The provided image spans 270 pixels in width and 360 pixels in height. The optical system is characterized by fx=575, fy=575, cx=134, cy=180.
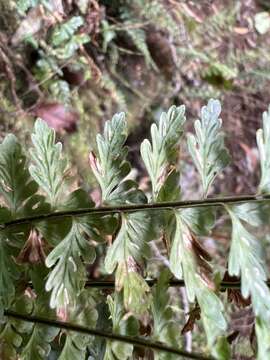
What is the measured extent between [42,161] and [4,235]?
0.13 meters

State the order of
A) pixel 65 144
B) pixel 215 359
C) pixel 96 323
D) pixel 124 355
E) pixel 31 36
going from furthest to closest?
pixel 65 144 → pixel 31 36 → pixel 96 323 → pixel 124 355 → pixel 215 359

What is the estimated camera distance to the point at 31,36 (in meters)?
1.67

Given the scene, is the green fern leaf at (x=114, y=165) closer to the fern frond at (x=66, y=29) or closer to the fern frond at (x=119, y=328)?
the fern frond at (x=119, y=328)

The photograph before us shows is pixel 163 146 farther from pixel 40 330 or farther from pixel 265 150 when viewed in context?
pixel 40 330

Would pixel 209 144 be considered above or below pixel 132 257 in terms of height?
above

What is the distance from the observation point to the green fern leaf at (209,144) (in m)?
0.82

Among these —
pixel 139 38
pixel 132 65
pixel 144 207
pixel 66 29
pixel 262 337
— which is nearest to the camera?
pixel 262 337

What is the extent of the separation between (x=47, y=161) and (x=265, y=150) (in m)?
0.32

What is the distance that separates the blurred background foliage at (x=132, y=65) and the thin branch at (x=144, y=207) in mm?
537

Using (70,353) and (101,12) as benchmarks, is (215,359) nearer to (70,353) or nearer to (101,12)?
(70,353)

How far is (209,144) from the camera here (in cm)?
83

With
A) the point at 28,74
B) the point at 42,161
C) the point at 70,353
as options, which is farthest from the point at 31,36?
the point at 70,353

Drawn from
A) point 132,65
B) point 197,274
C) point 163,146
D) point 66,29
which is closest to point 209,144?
point 163,146

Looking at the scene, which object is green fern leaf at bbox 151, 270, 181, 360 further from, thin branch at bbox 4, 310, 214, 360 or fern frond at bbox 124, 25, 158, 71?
fern frond at bbox 124, 25, 158, 71
